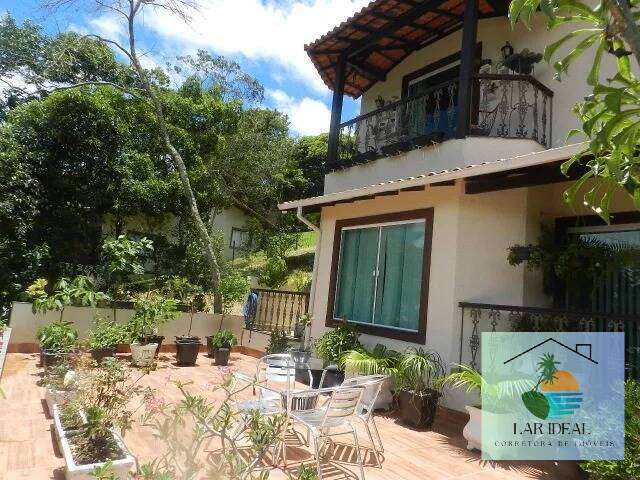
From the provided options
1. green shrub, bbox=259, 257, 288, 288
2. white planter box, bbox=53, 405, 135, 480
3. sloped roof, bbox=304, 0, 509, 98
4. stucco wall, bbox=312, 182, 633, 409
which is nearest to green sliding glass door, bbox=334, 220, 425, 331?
stucco wall, bbox=312, 182, 633, 409

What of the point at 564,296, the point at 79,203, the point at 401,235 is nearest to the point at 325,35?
the point at 401,235

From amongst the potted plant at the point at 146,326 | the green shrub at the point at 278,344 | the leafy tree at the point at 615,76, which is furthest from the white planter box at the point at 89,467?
the green shrub at the point at 278,344

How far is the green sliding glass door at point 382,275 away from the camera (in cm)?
619

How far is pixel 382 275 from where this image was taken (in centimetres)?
671

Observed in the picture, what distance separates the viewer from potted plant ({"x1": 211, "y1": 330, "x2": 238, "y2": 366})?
802 cm

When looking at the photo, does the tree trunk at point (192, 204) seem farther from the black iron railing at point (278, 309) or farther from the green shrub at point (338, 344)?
the green shrub at point (338, 344)

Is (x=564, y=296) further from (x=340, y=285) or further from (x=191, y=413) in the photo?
(x=191, y=413)

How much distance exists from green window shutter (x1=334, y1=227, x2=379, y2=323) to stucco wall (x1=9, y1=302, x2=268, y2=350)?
8.48 feet

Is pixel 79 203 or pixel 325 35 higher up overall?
pixel 325 35

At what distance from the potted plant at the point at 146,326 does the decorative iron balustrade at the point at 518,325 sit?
16.9 feet

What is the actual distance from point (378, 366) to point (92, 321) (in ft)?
19.2

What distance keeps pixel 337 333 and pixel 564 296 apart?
3.31 m

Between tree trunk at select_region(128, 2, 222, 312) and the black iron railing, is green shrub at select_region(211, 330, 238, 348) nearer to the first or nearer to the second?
the black iron railing

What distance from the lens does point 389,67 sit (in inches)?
392
